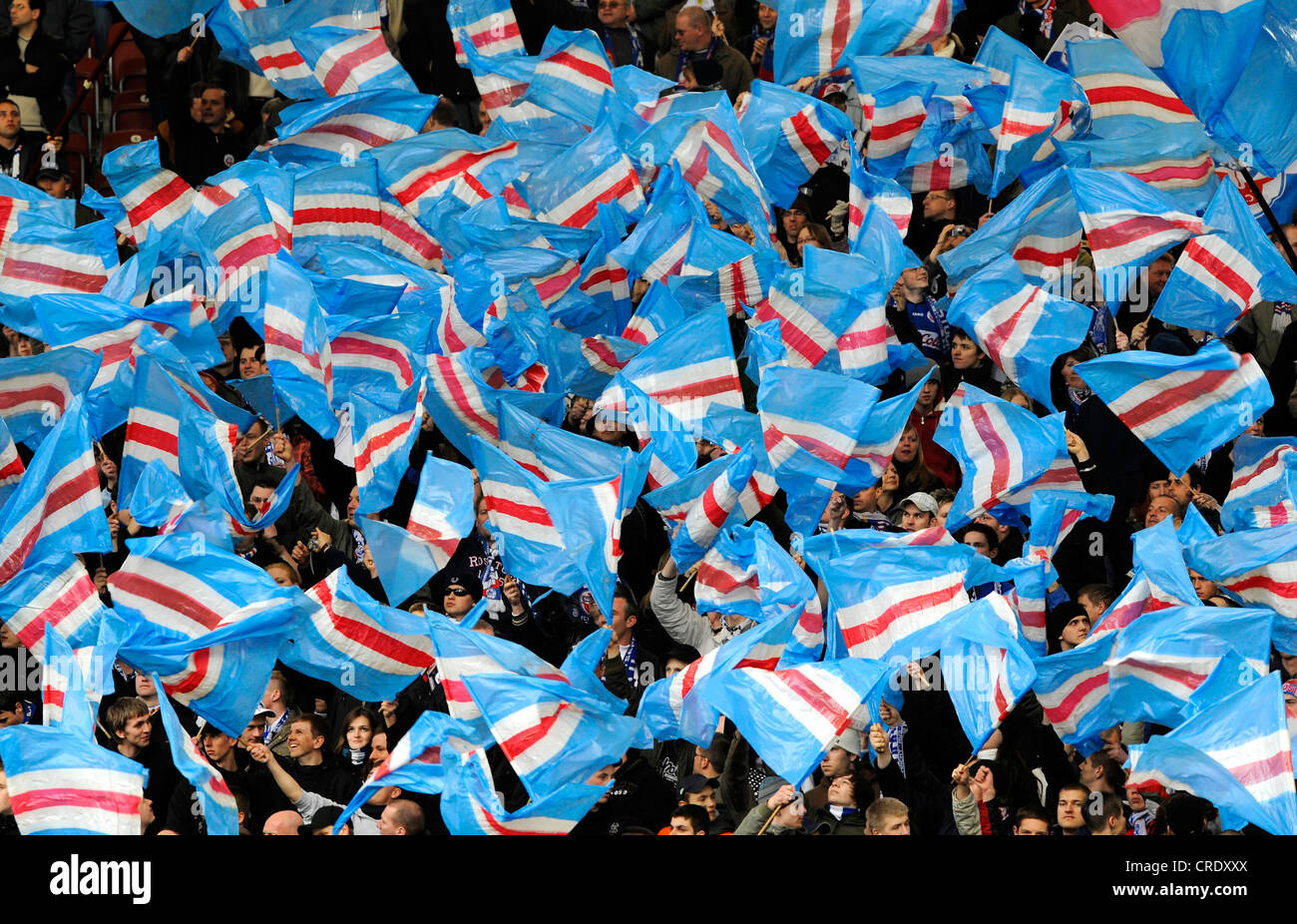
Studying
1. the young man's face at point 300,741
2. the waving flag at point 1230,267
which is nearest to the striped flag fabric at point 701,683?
the young man's face at point 300,741

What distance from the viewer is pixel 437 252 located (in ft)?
38.2

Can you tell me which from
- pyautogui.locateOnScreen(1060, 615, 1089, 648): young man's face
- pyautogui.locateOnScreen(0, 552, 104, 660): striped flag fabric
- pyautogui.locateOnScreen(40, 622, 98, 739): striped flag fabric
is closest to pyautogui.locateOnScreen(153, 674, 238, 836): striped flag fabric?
pyautogui.locateOnScreen(40, 622, 98, 739): striped flag fabric

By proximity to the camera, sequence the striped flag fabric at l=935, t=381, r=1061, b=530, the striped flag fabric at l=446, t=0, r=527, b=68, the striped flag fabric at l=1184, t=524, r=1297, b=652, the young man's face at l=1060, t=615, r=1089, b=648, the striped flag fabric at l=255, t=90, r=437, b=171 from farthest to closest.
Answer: the striped flag fabric at l=446, t=0, r=527, b=68 < the striped flag fabric at l=255, t=90, r=437, b=171 < the striped flag fabric at l=935, t=381, r=1061, b=530 < the young man's face at l=1060, t=615, r=1089, b=648 < the striped flag fabric at l=1184, t=524, r=1297, b=652

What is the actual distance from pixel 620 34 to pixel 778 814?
18.4 ft

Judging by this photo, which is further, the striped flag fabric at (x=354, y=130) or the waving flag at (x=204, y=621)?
the striped flag fabric at (x=354, y=130)

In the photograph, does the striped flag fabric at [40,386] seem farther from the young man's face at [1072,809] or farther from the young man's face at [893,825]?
the young man's face at [1072,809]

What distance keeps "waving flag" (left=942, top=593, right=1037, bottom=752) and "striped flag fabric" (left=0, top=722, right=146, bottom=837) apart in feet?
10.9

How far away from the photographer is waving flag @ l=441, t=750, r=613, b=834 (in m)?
A: 7.90

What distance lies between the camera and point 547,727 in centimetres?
827

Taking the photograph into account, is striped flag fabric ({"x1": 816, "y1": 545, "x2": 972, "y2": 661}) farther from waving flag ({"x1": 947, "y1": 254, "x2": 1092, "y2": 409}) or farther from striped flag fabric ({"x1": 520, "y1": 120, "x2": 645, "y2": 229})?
striped flag fabric ({"x1": 520, "y1": 120, "x2": 645, "y2": 229})

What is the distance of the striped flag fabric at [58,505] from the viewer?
9.55 m

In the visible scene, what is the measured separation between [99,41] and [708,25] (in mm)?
3969

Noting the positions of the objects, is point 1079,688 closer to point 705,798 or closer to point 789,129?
point 705,798

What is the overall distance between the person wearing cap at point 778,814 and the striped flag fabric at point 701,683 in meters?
0.35
